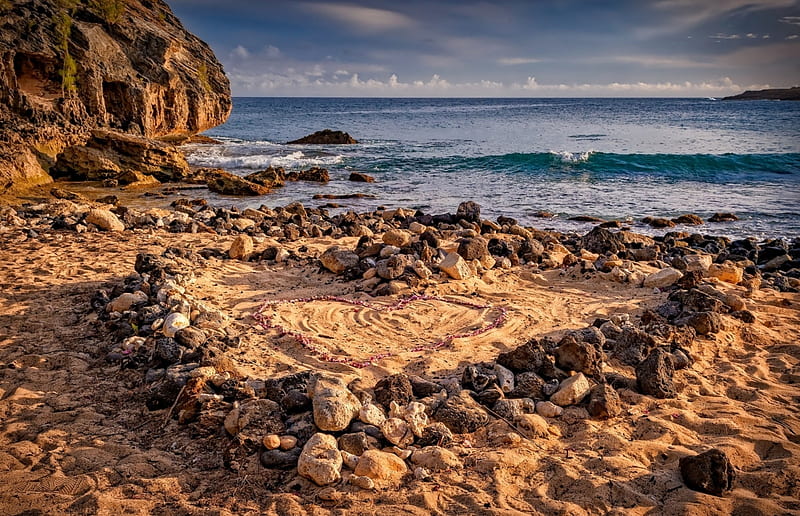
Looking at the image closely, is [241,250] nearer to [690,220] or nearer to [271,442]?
[271,442]

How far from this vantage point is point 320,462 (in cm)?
334

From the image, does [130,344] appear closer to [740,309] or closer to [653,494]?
[653,494]

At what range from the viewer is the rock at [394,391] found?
13.8 ft

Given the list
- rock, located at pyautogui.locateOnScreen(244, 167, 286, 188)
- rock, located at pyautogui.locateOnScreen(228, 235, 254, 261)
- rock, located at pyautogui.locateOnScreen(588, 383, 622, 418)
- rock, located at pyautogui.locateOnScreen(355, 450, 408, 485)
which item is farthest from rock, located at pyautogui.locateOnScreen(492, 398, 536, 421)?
rock, located at pyautogui.locateOnScreen(244, 167, 286, 188)

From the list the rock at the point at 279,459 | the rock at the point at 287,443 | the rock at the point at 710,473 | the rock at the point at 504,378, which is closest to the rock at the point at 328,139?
the rock at the point at 504,378

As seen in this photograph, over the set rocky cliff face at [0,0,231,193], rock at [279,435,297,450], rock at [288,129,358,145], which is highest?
rocky cliff face at [0,0,231,193]

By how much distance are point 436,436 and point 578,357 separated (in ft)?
5.67

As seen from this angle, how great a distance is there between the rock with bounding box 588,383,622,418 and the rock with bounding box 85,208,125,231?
8.56 meters

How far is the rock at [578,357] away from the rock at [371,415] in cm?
188

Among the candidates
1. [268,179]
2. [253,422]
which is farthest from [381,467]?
[268,179]

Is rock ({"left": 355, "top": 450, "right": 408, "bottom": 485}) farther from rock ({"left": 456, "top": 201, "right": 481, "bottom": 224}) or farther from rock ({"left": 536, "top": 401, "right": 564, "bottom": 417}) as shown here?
rock ({"left": 456, "top": 201, "right": 481, "bottom": 224})

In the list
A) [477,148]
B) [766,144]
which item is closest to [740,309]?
[477,148]

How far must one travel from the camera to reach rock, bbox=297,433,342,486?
3289mm

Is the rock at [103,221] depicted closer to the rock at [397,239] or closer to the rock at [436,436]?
the rock at [397,239]
